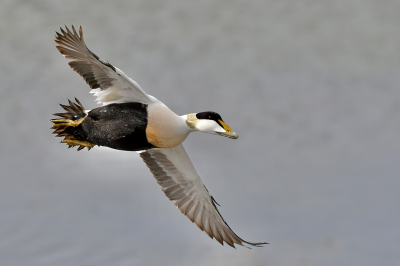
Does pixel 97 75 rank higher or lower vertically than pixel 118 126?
higher

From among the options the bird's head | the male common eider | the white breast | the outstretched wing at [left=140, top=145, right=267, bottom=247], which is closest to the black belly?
the male common eider

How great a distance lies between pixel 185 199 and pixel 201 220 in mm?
495

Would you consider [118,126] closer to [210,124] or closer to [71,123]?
[71,123]

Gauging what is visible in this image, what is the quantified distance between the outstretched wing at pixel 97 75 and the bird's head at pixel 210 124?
825mm

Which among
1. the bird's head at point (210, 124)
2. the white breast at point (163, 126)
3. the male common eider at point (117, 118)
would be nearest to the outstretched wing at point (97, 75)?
the male common eider at point (117, 118)

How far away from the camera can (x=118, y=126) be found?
9641 millimetres

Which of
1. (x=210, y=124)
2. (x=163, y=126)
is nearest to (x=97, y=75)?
(x=163, y=126)

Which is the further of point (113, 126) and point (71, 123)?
point (71, 123)

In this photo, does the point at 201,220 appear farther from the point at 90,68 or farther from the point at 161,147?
the point at 90,68

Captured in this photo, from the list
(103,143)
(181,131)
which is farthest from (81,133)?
(181,131)

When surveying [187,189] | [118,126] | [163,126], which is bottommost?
[187,189]

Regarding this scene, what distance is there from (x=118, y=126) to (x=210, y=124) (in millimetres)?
1500

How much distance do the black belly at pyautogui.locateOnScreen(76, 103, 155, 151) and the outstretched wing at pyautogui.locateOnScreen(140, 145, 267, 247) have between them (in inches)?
43.1

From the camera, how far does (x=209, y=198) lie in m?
11.2
